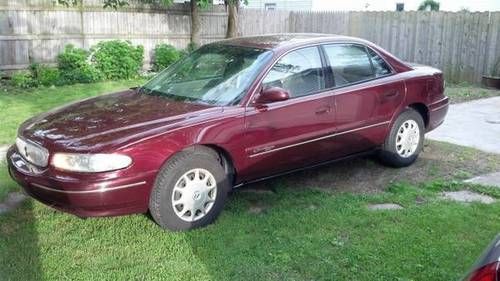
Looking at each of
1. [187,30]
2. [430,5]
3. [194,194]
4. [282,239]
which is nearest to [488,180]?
[282,239]

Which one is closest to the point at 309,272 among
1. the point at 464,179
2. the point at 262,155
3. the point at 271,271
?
the point at 271,271

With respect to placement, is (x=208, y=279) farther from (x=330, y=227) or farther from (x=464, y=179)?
(x=464, y=179)

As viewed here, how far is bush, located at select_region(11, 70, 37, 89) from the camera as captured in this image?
1171cm

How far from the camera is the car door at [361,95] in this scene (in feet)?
18.4

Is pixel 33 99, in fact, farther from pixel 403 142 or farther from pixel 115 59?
pixel 403 142

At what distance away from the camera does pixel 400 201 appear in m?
5.30

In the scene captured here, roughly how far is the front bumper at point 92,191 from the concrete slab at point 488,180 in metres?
3.57

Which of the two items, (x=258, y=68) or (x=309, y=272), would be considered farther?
Result: (x=258, y=68)

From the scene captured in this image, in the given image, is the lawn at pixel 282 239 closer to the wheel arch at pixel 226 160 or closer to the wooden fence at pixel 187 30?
the wheel arch at pixel 226 160

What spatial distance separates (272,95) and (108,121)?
1.41 m

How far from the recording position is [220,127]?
4.65m

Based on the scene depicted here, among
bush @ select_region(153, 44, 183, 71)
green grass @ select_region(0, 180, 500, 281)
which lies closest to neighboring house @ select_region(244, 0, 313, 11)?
bush @ select_region(153, 44, 183, 71)

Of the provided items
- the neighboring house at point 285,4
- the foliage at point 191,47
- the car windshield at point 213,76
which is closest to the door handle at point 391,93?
the car windshield at point 213,76

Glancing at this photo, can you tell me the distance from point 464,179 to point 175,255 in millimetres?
3504
